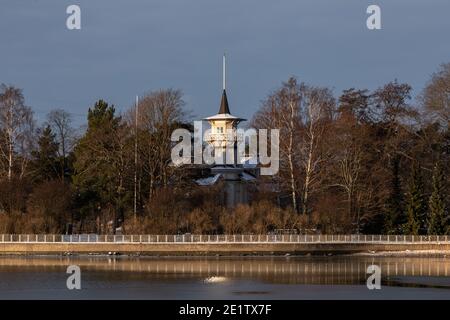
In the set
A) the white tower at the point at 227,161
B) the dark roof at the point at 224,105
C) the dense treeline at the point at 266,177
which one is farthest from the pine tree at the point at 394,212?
the dark roof at the point at 224,105

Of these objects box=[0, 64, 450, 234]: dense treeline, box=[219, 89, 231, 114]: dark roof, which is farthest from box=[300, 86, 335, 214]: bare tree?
box=[219, 89, 231, 114]: dark roof

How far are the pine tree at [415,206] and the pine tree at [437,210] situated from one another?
36.2 inches

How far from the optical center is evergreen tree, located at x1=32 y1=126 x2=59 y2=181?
94250mm

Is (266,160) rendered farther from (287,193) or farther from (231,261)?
(231,261)

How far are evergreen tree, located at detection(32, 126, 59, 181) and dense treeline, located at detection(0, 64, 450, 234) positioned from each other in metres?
0.39

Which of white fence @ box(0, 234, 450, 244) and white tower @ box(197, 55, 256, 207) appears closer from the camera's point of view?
white fence @ box(0, 234, 450, 244)

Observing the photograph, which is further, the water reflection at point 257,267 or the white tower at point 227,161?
the white tower at point 227,161

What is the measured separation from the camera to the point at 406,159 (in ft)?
308

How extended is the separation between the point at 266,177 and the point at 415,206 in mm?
13224

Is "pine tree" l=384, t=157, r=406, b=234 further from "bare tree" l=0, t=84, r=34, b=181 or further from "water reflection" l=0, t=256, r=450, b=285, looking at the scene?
"bare tree" l=0, t=84, r=34, b=181

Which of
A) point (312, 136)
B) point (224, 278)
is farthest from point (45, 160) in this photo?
Answer: point (224, 278)

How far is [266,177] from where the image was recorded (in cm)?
9406

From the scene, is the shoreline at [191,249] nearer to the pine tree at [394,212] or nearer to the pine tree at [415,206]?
the pine tree at [415,206]

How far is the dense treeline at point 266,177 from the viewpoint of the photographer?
85750 mm
